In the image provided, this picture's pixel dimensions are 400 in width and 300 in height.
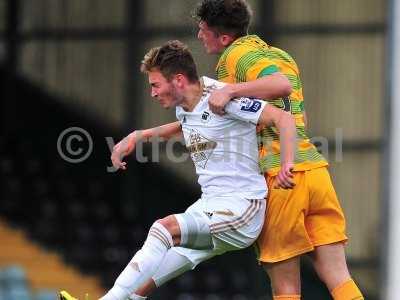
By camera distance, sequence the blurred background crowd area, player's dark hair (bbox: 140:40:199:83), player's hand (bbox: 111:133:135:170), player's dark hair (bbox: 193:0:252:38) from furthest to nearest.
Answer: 1. the blurred background crowd area
2. player's hand (bbox: 111:133:135:170)
3. player's dark hair (bbox: 193:0:252:38)
4. player's dark hair (bbox: 140:40:199:83)

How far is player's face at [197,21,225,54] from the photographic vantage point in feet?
17.1

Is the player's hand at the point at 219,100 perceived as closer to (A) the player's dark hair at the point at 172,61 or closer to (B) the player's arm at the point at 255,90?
(B) the player's arm at the point at 255,90

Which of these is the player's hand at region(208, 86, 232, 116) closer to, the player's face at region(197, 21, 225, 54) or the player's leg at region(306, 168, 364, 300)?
the player's face at region(197, 21, 225, 54)

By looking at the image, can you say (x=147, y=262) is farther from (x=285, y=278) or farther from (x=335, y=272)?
(x=335, y=272)

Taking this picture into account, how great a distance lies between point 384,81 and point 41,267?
11.5 feet

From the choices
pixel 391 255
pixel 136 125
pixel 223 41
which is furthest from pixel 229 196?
pixel 136 125

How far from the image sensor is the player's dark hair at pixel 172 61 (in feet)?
16.5

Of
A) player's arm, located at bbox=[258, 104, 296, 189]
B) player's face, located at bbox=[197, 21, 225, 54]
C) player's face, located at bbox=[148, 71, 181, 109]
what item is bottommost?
player's arm, located at bbox=[258, 104, 296, 189]

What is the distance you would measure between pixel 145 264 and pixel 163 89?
0.70 meters

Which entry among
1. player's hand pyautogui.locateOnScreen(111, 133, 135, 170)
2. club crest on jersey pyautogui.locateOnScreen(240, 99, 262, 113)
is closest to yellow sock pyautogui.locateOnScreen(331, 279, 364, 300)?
club crest on jersey pyautogui.locateOnScreen(240, 99, 262, 113)

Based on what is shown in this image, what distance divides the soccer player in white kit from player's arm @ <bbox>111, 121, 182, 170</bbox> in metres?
0.20

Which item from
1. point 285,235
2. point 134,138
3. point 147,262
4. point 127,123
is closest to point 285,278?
point 285,235

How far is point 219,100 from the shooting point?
16.3 feet

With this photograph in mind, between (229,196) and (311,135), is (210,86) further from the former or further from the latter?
(311,135)
